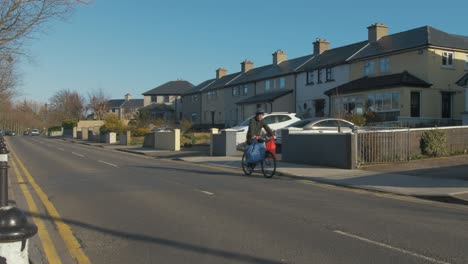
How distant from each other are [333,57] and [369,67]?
5.93m

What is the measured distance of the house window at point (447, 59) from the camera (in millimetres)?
34406

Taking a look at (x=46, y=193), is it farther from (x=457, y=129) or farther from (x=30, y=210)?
(x=457, y=129)

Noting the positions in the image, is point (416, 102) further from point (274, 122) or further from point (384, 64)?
point (274, 122)

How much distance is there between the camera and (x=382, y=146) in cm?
1725

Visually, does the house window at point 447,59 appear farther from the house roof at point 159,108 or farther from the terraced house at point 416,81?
the house roof at point 159,108

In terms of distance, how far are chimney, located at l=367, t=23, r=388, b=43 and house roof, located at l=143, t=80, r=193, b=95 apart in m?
48.3

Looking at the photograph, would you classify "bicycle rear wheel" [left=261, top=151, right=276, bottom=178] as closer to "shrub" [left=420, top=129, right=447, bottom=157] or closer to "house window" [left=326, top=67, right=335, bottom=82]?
"shrub" [left=420, top=129, right=447, bottom=157]

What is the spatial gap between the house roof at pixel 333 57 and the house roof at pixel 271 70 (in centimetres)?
183

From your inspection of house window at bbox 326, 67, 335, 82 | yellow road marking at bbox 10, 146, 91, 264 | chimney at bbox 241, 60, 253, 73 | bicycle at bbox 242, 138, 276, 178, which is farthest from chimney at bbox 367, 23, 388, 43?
yellow road marking at bbox 10, 146, 91, 264

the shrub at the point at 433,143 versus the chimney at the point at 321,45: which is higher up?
the chimney at the point at 321,45

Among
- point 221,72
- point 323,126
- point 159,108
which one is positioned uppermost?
point 221,72

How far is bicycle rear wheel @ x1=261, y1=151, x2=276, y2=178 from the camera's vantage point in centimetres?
1464

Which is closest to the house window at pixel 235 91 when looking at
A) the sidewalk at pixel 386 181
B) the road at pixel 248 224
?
the sidewalk at pixel 386 181

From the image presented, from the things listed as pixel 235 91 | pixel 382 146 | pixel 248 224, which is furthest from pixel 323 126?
pixel 235 91
